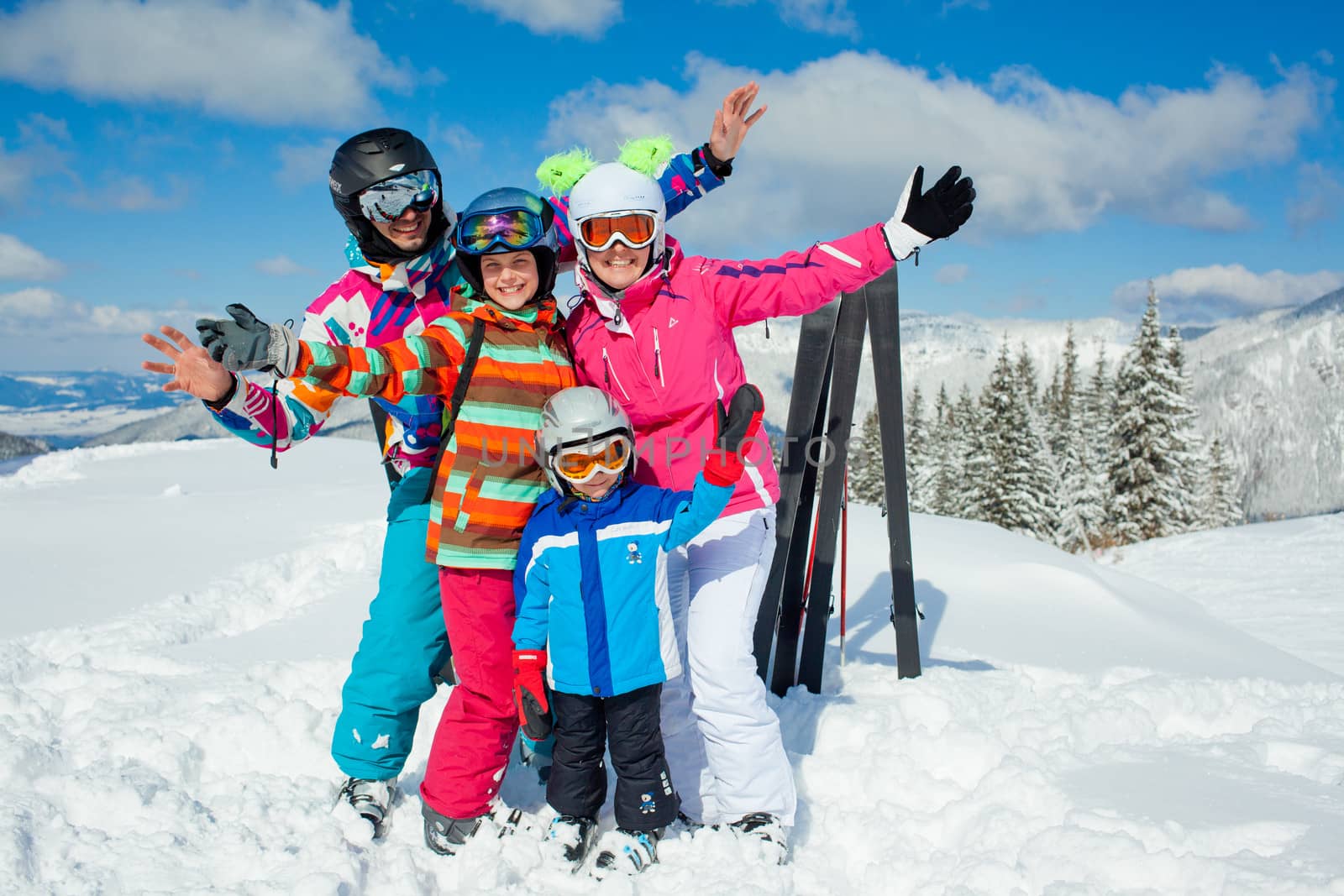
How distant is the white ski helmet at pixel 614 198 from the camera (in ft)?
10.4

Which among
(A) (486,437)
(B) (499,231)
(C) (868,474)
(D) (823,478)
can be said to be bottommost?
(C) (868,474)

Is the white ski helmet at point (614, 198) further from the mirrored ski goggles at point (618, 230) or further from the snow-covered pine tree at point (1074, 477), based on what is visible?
the snow-covered pine tree at point (1074, 477)

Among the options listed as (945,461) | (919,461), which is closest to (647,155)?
(945,461)

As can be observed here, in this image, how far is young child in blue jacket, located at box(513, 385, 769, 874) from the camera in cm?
299

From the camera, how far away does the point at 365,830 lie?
3.14 meters

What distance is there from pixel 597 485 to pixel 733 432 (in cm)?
63

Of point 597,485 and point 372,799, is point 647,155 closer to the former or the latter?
point 597,485

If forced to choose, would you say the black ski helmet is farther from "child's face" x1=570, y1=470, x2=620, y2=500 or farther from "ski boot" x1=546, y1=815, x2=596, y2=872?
"ski boot" x1=546, y1=815, x2=596, y2=872

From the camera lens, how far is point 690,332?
314 centimetres

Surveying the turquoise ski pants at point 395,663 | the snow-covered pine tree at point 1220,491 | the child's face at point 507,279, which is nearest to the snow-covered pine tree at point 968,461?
the snow-covered pine tree at point 1220,491

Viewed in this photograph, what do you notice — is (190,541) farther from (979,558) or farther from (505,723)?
(979,558)

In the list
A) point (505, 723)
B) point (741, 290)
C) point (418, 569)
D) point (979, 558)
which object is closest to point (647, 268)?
point (741, 290)

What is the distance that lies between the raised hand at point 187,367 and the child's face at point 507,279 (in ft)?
3.42

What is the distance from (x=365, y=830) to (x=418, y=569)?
1.06m
